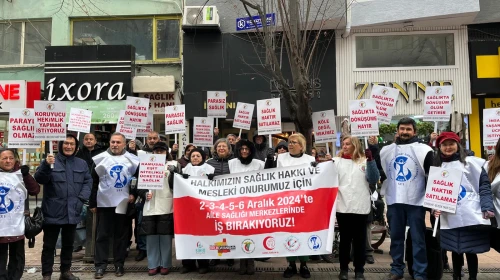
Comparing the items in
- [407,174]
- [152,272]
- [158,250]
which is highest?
[407,174]

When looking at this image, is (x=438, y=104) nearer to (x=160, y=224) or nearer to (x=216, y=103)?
(x=216, y=103)

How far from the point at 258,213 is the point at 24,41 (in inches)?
550

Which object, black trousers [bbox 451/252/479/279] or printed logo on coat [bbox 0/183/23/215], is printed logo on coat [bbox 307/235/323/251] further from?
printed logo on coat [bbox 0/183/23/215]

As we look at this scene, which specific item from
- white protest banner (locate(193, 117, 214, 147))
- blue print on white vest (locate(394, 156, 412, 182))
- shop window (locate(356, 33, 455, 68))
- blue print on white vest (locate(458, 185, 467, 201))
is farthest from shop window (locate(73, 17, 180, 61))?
blue print on white vest (locate(458, 185, 467, 201))

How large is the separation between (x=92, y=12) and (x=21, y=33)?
9.67 feet

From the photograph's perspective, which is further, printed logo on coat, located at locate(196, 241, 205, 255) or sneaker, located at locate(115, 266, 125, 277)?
sneaker, located at locate(115, 266, 125, 277)

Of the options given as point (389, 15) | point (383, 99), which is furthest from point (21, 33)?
point (383, 99)

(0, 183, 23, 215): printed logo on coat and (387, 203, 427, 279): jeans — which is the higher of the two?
(0, 183, 23, 215): printed logo on coat

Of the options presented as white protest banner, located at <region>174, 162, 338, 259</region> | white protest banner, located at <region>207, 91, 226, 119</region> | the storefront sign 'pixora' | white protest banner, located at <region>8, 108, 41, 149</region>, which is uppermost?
the storefront sign 'pixora'

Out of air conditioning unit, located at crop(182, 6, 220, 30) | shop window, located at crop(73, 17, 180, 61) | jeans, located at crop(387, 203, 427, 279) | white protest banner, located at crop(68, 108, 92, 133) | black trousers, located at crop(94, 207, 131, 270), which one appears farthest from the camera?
shop window, located at crop(73, 17, 180, 61)

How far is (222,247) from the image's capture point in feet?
19.0

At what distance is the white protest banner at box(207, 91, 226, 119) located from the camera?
30.5ft

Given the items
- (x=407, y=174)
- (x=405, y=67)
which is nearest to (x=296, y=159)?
(x=407, y=174)

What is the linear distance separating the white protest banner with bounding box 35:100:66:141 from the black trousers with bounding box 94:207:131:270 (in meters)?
1.24
